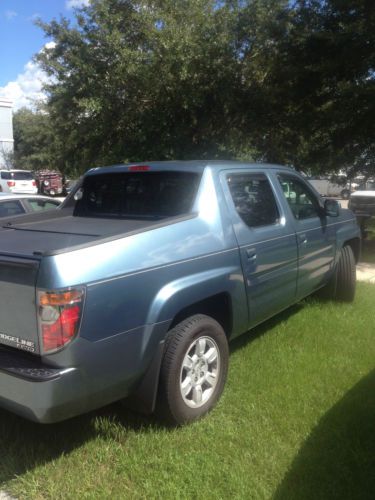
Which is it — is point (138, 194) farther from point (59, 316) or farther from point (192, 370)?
point (59, 316)

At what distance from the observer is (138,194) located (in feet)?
12.8

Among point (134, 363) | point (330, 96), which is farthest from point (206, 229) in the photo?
point (330, 96)

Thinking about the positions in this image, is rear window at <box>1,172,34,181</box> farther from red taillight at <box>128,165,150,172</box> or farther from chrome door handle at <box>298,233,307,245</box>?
chrome door handle at <box>298,233,307,245</box>

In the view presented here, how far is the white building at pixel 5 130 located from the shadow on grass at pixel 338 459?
42.4 metres

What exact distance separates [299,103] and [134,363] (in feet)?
29.8

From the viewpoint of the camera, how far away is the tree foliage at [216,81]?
9445 millimetres

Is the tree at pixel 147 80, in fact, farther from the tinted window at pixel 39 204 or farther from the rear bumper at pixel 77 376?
the rear bumper at pixel 77 376

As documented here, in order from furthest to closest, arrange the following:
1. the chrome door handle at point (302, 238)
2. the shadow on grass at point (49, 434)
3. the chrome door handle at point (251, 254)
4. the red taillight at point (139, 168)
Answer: the chrome door handle at point (302, 238) → the red taillight at point (139, 168) → the chrome door handle at point (251, 254) → the shadow on grass at point (49, 434)

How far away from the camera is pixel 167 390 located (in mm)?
2881

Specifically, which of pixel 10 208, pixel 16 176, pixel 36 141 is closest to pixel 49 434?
pixel 10 208

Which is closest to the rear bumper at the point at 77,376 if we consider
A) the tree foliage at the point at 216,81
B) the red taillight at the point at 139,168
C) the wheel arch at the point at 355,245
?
the red taillight at the point at 139,168

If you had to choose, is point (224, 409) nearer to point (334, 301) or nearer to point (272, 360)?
point (272, 360)

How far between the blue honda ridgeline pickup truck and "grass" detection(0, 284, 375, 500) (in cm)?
23

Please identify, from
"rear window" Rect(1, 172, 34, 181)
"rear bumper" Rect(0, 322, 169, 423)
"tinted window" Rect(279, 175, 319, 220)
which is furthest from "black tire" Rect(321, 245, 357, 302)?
"rear window" Rect(1, 172, 34, 181)
